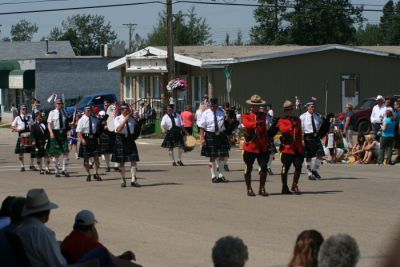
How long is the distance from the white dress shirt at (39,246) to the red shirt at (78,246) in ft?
1.48

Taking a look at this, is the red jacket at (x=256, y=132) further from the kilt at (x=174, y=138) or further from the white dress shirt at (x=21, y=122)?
the white dress shirt at (x=21, y=122)

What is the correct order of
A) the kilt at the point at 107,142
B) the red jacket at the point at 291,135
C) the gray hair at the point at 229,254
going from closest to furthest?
1. the gray hair at the point at 229,254
2. the red jacket at the point at 291,135
3. the kilt at the point at 107,142

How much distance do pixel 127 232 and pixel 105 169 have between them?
36.6ft

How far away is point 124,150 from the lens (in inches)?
747

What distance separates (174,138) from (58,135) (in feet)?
14.0

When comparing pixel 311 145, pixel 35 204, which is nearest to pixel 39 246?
pixel 35 204

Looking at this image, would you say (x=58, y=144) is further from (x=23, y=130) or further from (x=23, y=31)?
(x=23, y=31)

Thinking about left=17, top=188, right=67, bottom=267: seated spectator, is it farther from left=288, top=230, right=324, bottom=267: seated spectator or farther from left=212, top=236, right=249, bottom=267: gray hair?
left=288, top=230, right=324, bottom=267: seated spectator

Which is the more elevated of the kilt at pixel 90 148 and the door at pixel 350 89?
the door at pixel 350 89

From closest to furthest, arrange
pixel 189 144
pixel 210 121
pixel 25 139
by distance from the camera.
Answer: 1. pixel 210 121
2. pixel 25 139
3. pixel 189 144

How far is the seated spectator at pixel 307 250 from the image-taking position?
21.6ft

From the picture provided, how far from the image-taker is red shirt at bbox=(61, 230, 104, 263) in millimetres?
8117

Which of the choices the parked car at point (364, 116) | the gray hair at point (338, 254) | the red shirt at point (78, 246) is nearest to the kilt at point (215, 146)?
the red shirt at point (78, 246)

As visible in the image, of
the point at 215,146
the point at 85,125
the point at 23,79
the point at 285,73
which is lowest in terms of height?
the point at 215,146
